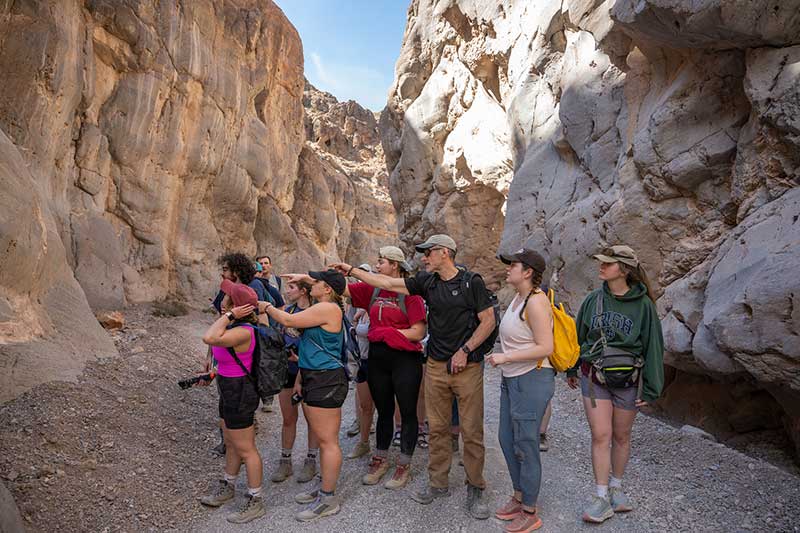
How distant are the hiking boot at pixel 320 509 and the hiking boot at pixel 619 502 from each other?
84.5 inches

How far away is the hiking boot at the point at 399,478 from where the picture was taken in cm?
411

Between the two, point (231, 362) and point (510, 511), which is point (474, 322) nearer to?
point (510, 511)

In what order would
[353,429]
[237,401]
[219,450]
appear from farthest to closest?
1. [353,429]
2. [219,450]
3. [237,401]

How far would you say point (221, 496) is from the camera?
12.9ft

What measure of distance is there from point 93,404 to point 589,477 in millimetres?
4934

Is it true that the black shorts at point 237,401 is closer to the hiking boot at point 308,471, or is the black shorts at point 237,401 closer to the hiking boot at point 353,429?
the hiking boot at point 308,471

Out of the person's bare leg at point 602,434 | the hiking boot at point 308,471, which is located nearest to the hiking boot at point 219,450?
the hiking boot at point 308,471

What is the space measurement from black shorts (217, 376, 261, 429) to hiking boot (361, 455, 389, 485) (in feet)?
4.13

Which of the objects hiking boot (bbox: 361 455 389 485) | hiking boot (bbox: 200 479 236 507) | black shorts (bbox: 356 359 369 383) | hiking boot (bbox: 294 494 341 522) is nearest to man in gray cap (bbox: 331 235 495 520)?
hiking boot (bbox: 361 455 389 485)

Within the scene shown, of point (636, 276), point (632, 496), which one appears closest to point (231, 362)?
point (636, 276)

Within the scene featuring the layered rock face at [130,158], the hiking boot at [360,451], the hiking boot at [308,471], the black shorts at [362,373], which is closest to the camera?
the hiking boot at [308,471]

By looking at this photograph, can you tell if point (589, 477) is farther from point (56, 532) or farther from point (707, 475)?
point (56, 532)

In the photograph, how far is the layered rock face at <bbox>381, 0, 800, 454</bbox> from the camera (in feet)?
14.8

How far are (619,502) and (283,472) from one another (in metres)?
2.88
